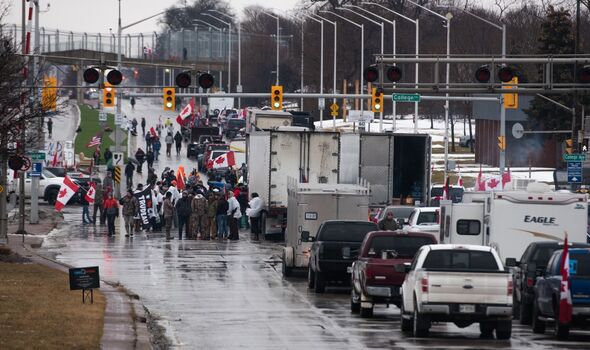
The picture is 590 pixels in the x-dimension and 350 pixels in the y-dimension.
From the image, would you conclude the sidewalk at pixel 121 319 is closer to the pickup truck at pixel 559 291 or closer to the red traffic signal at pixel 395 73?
the pickup truck at pixel 559 291

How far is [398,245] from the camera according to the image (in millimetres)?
26453

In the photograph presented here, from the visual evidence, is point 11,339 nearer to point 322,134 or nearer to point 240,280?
point 240,280

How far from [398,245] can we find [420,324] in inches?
169

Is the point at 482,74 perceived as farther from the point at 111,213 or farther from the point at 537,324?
the point at 537,324

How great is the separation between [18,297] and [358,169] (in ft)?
70.4

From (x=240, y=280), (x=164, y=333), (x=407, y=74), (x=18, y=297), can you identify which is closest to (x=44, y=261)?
(x=240, y=280)

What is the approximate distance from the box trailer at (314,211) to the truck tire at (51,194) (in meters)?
31.2

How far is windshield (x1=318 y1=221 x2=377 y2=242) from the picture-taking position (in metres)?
31.4

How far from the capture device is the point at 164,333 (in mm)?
23016

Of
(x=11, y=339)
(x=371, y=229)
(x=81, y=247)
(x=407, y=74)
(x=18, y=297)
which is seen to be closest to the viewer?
(x=11, y=339)

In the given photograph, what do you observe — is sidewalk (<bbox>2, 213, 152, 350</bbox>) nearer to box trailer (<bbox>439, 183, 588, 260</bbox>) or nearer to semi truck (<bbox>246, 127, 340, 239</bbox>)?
box trailer (<bbox>439, 183, 588, 260</bbox>)

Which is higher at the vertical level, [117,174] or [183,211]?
[117,174]

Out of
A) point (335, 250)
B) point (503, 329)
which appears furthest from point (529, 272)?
point (335, 250)

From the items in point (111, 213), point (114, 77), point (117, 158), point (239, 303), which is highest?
point (114, 77)
